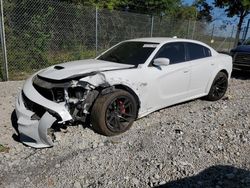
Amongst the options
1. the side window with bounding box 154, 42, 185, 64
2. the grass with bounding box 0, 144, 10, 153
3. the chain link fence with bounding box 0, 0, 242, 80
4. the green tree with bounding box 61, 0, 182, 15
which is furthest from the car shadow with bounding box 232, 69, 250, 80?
the grass with bounding box 0, 144, 10, 153

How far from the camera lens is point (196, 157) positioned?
363 cm

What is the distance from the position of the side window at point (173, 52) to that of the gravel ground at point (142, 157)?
3.78 ft

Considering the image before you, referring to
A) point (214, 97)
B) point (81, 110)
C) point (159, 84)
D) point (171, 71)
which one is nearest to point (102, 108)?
point (81, 110)

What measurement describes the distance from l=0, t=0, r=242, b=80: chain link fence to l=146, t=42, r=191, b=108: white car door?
471 centimetres

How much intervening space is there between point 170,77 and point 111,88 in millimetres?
1364

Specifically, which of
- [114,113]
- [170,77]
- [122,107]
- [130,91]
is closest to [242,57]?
[170,77]

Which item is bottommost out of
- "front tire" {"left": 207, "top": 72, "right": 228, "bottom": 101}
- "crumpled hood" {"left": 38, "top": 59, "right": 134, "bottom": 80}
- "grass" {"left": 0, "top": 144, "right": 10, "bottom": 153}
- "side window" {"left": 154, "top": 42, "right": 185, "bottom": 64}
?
"grass" {"left": 0, "top": 144, "right": 10, "bottom": 153}

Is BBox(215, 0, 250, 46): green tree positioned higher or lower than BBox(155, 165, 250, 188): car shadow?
higher

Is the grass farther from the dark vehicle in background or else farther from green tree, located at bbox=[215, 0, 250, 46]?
green tree, located at bbox=[215, 0, 250, 46]

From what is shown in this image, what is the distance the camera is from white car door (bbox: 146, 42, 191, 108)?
4.74 meters

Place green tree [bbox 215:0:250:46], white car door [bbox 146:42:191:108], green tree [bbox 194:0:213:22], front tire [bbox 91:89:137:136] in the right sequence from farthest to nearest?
1. green tree [bbox 194:0:213:22]
2. green tree [bbox 215:0:250:46]
3. white car door [bbox 146:42:191:108]
4. front tire [bbox 91:89:137:136]

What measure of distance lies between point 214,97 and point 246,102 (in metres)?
0.77

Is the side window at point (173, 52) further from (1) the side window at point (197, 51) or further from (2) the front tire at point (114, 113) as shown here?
(2) the front tire at point (114, 113)

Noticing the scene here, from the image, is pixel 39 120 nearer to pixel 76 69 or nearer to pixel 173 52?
pixel 76 69
